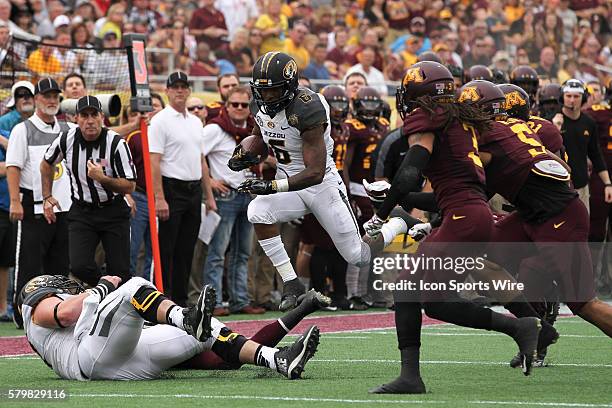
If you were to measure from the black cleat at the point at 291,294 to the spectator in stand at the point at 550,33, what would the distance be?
40.7 feet

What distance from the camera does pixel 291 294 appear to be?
8648 mm

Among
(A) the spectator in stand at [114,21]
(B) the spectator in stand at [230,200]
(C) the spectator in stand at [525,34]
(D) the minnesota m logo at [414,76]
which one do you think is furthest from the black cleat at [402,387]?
(C) the spectator in stand at [525,34]

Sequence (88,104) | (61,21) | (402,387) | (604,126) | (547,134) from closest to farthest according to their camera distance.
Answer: (402,387) → (547,134) → (88,104) → (604,126) → (61,21)

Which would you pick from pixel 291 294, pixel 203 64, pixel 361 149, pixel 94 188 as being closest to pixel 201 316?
pixel 291 294

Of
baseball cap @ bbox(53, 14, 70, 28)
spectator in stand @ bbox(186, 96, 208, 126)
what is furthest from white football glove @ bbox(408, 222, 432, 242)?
baseball cap @ bbox(53, 14, 70, 28)

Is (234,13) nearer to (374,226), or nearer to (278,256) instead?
(278,256)

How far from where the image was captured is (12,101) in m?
11.9

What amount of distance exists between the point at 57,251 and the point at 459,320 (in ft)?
18.1

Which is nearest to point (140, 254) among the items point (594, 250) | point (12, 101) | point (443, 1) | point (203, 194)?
point (203, 194)

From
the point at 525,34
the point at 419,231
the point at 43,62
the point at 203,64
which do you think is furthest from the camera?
the point at 525,34

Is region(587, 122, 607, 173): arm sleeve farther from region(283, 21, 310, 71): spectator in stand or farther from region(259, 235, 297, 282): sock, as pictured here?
region(259, 235, 297, 282): sock

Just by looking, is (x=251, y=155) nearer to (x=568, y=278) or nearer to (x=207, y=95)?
(x=568, y=278)

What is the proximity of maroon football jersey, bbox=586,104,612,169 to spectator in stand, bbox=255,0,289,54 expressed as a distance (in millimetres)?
4827

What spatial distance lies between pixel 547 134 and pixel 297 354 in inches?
106
